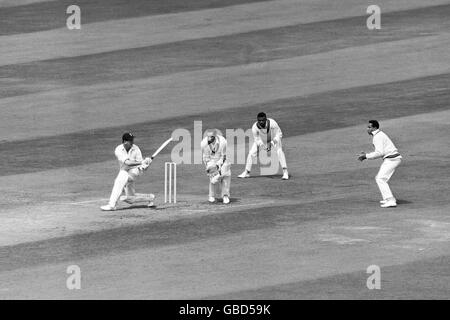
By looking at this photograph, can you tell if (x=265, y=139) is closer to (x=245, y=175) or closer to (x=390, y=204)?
(x=245, y=175)

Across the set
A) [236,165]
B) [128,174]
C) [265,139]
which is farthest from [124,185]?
[236,165]

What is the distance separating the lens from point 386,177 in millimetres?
27547

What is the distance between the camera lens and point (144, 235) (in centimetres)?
2455

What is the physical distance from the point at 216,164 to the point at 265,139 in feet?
11.9

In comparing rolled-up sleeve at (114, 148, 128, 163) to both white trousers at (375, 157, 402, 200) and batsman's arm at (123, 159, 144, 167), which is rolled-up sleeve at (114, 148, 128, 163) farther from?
white trousers at (375, 157, 402, 200)

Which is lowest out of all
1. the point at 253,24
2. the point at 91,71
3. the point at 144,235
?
the point at 144,235

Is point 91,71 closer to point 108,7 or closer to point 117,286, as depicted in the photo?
point 108,7

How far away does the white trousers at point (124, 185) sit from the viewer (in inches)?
1070

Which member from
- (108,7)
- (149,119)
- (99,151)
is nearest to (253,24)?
(108,7)

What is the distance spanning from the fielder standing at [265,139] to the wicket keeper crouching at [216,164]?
9.53 ft

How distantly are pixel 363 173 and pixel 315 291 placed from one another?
37.0 ft

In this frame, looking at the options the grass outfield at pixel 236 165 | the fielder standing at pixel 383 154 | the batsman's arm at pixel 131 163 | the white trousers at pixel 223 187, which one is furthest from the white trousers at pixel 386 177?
the batsman's arm at pixel 131 163
